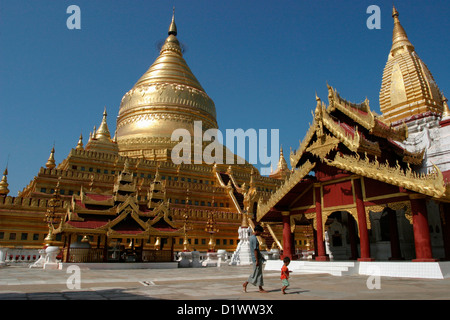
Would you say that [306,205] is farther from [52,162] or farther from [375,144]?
[52,162]

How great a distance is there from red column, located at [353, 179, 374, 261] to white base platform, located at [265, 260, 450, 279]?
0.39m

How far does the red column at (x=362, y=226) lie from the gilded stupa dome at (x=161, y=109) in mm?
30554

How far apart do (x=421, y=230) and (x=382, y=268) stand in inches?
69.2

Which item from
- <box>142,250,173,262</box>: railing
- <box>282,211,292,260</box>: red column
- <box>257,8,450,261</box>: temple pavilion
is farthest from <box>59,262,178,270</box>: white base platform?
<box>282,211,292,260</box>: red column

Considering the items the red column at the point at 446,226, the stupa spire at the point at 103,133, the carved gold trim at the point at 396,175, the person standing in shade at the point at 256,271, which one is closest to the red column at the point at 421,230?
the carved gold trim at the point at 396,175

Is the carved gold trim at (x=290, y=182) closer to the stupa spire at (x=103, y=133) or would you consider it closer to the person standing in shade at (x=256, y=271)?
the person standing in shade at (x=256, y=271)

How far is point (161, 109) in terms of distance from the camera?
4806 cm

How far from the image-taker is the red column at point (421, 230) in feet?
36.3

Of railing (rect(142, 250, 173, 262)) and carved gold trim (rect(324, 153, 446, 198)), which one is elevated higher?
carved gold trim (rect(324, 153, 446, 198))

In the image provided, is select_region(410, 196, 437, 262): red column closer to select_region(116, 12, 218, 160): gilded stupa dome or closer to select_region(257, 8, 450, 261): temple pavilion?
select_region(257, 8, 450, 261): temple pavilion

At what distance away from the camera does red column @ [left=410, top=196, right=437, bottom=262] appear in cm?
1107
